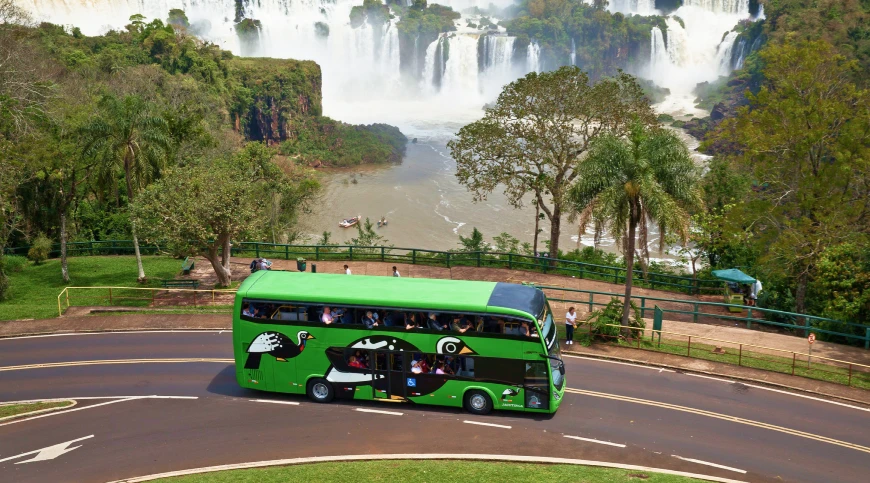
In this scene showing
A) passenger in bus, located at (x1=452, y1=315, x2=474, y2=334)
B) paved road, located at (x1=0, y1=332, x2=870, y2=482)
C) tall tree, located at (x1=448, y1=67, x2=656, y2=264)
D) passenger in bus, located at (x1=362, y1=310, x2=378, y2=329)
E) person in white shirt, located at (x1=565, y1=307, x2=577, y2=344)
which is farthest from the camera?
Answer: tall tree, located at (x1=448, y1=67, x2=656, y2=264)

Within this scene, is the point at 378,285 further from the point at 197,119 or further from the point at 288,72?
the point at 288,72

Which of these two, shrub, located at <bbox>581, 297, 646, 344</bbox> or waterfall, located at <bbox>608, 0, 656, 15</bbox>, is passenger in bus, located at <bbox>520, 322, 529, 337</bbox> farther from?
waterfall, located at <bbox>608, 0, 656, 15</bbox>

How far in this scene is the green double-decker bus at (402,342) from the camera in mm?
20469

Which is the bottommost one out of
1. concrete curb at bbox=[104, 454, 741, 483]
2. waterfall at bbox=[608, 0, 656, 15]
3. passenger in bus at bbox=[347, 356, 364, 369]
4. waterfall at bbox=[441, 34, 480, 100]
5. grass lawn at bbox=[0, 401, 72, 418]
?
concrete curb at bbox=[104, 454, 741, 483]

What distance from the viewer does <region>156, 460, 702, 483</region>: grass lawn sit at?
17797mm

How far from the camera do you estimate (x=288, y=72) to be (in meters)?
107

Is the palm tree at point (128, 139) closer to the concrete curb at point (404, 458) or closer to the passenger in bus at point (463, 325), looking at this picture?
the concrete curb at point (404, 458)

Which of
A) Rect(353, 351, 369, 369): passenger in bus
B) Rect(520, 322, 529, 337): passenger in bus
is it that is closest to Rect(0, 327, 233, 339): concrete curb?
Rect(353, 351, 369, 369): passenger in bus

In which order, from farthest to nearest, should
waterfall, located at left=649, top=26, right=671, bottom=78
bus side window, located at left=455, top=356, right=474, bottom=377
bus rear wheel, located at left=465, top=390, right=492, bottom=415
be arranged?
waterfall, located at left=649, top=26, right=671, bottom=78, bus rear wheel, located at left=465, top=390, right=492, bottom=415, bus side window, located at left=455, top=356, right=474, bottom=377

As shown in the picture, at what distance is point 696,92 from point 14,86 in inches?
5195

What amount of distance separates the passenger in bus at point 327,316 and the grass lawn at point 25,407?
8.42 meters

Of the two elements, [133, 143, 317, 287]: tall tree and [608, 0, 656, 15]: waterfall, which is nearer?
[133, 143, 317, 287]: tall tree

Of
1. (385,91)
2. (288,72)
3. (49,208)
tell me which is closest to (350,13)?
(385,91)

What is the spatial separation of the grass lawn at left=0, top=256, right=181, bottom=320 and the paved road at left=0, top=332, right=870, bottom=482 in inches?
308
